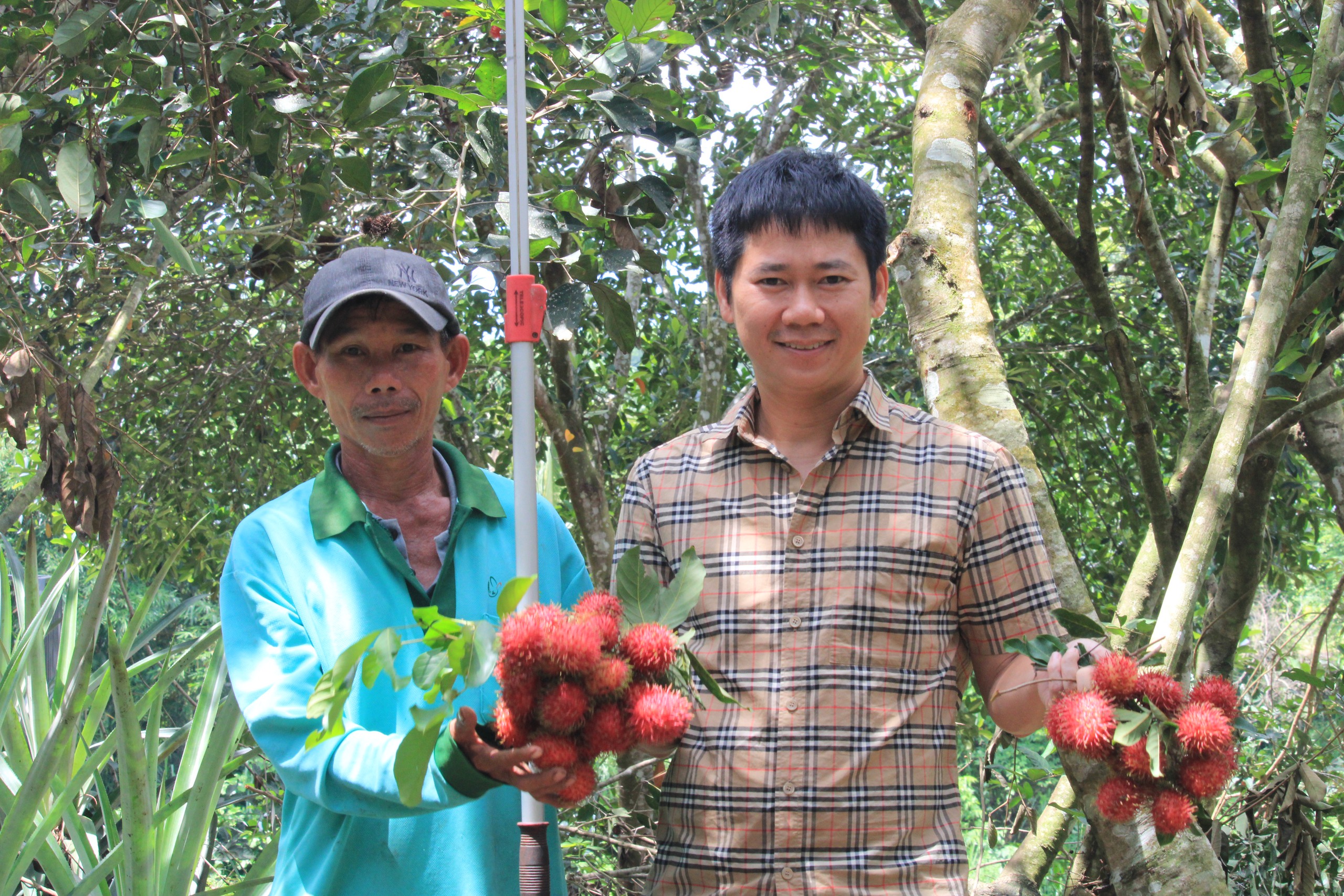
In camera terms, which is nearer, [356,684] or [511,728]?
[511,728]

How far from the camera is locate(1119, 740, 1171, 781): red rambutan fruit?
123 centimetres

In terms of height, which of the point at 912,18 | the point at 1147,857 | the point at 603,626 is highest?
the point at 912,18

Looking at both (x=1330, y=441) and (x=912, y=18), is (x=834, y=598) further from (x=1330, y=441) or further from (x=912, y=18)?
(x=1330, y=441)

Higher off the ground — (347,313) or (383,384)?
(347,313)

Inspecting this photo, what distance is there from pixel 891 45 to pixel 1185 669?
3364mm

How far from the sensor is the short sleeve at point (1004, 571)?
1473mm

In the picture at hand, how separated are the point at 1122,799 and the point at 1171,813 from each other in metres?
0.06

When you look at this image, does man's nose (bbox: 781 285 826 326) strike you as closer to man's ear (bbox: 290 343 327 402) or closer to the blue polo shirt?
the blue polo shirt

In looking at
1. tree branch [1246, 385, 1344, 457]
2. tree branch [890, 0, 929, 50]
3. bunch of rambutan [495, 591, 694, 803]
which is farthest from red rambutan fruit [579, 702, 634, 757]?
tree branch [890, 0, 929, 50]

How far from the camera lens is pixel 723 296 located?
1651 millimetres

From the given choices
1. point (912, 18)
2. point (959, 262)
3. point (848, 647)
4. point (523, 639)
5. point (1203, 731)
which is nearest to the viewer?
point (523, 639)

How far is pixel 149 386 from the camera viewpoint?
4.71m

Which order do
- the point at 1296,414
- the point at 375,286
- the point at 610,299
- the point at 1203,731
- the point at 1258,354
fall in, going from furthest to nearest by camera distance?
the point at 1296,414 < the point at 610,299 < the point at 1258,354 < the point at 375,286 < the point at 1203,731

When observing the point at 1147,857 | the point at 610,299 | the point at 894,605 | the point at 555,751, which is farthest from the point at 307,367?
the point at 1147,857
